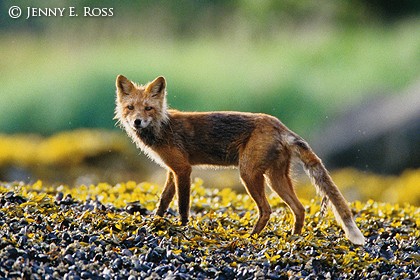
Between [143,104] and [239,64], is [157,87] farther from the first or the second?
[239,64]

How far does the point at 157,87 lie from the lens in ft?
27.5

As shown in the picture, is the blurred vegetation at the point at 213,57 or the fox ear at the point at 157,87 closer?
the fox ear at the point at 157,87

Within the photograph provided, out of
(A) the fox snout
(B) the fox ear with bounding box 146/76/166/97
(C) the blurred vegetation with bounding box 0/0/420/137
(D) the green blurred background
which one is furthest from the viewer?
(C) the blurred vegetation with bounding box 0/0/420/137

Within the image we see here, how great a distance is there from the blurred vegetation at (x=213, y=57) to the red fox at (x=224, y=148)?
30.9 feet

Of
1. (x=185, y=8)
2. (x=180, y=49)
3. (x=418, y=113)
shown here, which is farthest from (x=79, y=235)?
(x=185, y=8)

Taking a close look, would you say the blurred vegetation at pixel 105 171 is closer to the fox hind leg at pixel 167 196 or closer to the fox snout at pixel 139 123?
the fox hind leg at pixel 167 196

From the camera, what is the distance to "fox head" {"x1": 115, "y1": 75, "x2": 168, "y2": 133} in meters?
8.22

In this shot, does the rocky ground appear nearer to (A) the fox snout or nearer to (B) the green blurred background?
(A) the fox snout

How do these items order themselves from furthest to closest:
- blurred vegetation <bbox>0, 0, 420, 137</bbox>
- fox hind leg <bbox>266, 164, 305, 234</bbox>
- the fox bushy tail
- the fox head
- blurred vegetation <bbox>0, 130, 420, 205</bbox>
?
blurred vegetation <bbox>0, 0, 420, 137</bbox>, blurred vegetation <bbox>0, 130, 420, 205</bbox>, the fox head, fox hind leg <bbox>266, 164, 305, 234</bbox>, the fox bushy tail

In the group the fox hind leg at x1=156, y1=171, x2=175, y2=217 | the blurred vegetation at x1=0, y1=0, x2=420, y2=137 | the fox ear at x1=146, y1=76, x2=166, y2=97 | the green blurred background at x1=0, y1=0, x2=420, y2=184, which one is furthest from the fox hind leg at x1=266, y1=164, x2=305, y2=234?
the blurred vegetation at x1=0, y1=0, x2=420, y2=137

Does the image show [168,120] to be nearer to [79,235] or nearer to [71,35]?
[79,235]

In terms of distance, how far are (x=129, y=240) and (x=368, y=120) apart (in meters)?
10.7

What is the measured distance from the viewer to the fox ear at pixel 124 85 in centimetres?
841

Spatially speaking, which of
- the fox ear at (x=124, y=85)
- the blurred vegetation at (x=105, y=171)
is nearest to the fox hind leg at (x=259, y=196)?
the fox ear at (x=124, y=85)
